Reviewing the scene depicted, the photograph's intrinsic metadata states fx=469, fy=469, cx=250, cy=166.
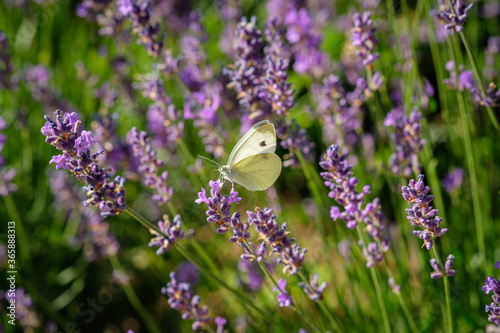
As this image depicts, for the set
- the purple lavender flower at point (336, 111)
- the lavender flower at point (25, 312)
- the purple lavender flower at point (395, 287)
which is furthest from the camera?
the lavender flower at point (25, 312)

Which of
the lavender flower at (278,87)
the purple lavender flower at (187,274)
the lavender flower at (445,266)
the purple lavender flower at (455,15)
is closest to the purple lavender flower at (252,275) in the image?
the purple lavender flower at (187,274)

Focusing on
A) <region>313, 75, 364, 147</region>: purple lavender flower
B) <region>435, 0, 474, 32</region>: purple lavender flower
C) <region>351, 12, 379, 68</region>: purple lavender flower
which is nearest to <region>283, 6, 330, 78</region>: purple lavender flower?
<region>313, 75, 364, 147</region>: purple lavender flower

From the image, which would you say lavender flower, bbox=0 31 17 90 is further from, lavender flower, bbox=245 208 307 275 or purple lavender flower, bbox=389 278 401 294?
purple lavender flower, bbox=389 278 401 294

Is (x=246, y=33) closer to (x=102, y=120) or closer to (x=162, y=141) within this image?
(x=102, y=120)

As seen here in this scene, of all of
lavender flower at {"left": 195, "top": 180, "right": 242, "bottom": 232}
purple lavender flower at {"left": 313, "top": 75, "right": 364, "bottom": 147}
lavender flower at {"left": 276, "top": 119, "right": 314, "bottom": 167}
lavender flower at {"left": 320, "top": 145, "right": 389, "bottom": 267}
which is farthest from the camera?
purple lavender flower at {"left": 313, "top": 75, "right": 364, "bottom": 147}

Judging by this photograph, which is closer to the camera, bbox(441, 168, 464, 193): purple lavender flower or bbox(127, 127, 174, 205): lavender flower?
bbox(127, 127, 174, 205): lavender flower

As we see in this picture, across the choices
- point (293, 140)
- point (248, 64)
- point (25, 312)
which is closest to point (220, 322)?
point (293, 140)

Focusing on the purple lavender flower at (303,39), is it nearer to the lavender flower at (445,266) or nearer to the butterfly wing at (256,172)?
the butterfly wing at (256,172)
